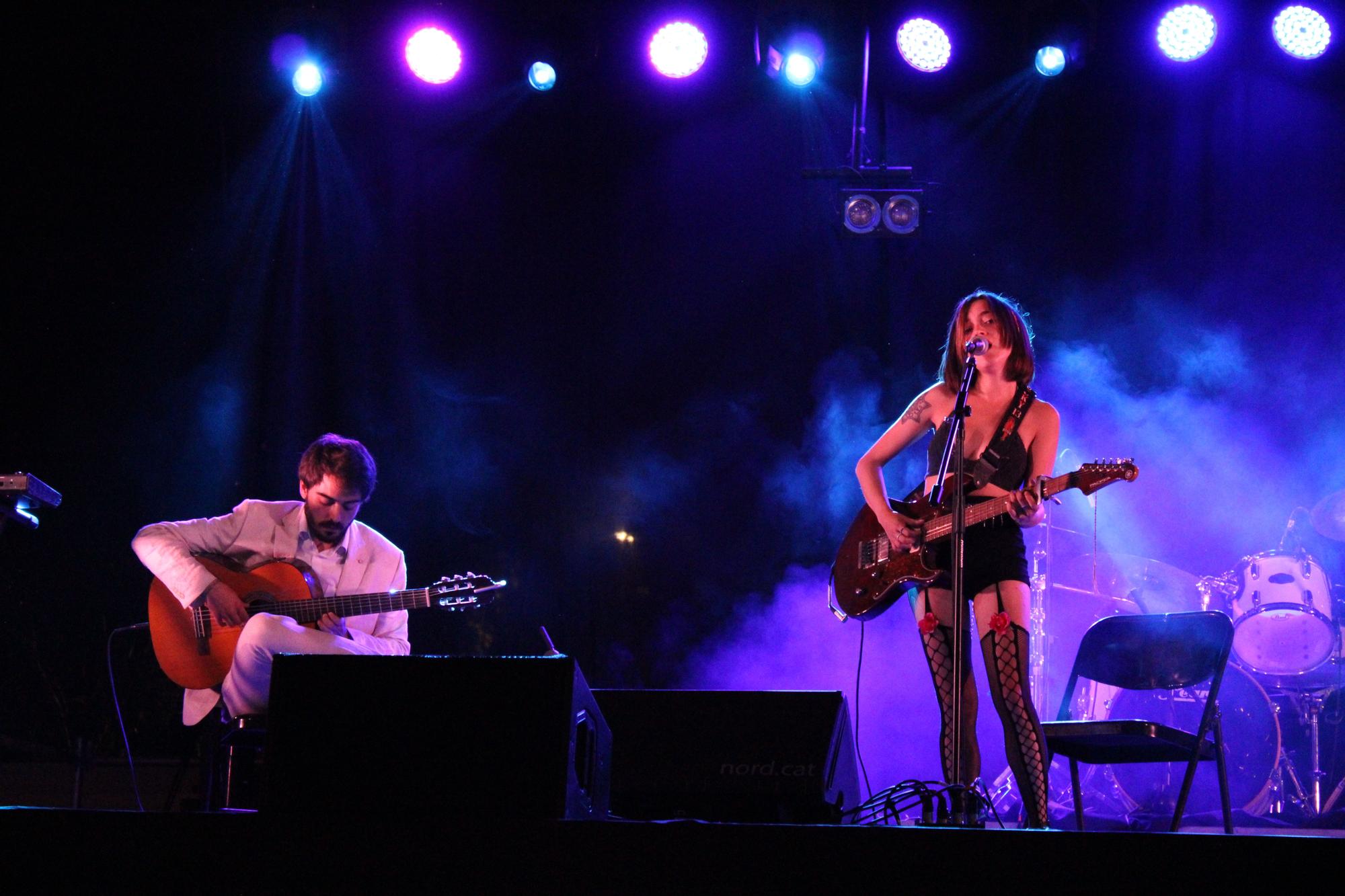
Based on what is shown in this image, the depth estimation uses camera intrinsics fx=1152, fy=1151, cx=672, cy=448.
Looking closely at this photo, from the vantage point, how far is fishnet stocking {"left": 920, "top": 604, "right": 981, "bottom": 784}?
3473 mm

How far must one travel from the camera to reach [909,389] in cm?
671

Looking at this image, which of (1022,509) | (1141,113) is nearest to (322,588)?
(1022,509)

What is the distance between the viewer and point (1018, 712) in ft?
11.4

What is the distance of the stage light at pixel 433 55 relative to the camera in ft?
20.9

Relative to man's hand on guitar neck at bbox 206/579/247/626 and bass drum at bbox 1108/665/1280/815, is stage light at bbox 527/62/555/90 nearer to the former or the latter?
man's hand on guitar neck at bbox 206/579/247/626

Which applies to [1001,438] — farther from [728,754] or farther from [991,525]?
[728,754]

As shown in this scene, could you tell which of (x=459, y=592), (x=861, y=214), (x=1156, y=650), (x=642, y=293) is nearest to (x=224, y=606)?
(x=459, y=592)

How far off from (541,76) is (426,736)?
16.7ft

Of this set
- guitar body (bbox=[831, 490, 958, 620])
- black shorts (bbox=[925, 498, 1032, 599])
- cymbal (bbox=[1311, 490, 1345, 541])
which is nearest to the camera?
black shorts (bbox=[925, 498, 1032, 599])

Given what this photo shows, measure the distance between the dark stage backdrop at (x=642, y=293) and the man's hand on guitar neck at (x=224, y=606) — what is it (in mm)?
2329

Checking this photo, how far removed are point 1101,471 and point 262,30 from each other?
511 centimetres

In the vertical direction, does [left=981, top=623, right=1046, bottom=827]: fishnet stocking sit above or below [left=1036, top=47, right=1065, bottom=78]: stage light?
below

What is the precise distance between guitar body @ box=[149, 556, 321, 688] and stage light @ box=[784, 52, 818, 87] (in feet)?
12.3

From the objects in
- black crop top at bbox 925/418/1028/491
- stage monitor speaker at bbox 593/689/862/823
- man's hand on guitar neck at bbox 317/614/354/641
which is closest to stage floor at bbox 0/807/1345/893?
stage monitor speaker at bbox 593/689/862/823
